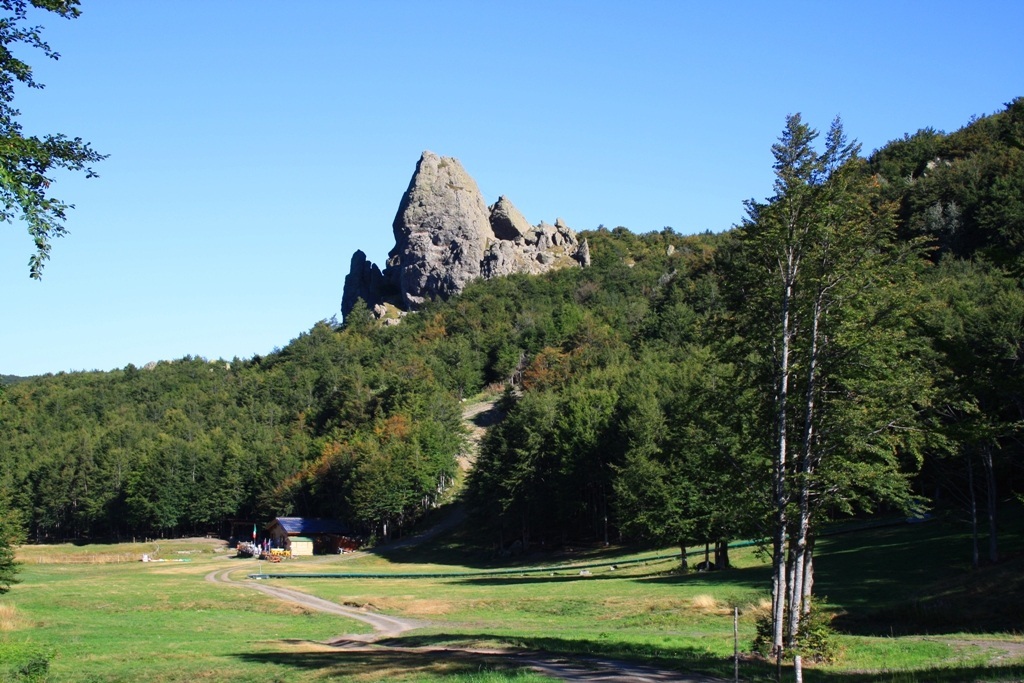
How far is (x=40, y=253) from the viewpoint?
11758 millimetres

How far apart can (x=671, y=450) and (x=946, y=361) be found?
1797 centimetres

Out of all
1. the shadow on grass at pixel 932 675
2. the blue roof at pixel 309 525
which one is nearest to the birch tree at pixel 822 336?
the shadow on grass at pixel 932 675

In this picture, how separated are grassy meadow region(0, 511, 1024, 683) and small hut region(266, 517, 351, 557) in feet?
96.3

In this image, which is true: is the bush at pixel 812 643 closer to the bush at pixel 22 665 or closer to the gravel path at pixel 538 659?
the gravel path at pixel 538 659

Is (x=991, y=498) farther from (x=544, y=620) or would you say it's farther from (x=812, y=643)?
(x=812, y=643)

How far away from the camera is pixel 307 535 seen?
90.9 meters

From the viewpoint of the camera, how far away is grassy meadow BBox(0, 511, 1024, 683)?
19.4 meters

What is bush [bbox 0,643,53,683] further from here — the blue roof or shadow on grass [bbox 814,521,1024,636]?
the blue roof

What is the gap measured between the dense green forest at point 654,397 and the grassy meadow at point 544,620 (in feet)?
11.5

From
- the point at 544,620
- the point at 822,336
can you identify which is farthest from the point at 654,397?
the point at 822,336

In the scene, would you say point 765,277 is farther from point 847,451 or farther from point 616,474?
point 616,474

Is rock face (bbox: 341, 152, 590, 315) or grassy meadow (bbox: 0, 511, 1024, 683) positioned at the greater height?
rock face (bbox: 341, 152, 590, 315)

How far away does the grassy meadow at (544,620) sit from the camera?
19387 millimetres

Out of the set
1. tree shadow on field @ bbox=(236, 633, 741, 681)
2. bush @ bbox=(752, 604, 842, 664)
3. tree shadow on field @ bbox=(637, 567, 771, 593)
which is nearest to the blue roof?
tree shadow on field @ bbox=(637, 567, 771, 593)
